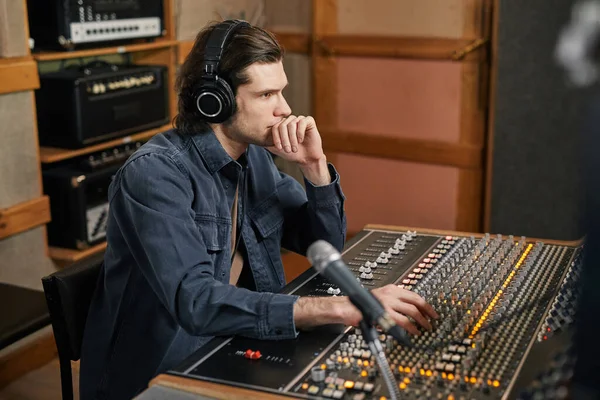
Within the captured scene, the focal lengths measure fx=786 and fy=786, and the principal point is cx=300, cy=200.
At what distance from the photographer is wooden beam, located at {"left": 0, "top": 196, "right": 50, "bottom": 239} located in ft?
9.62

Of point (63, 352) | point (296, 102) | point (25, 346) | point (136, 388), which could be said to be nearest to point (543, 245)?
point (136, 388)

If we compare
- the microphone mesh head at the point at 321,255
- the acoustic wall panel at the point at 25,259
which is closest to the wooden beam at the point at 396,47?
the acoustic wall panel at the point at 25,259

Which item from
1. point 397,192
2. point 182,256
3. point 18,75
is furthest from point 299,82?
point 182,256

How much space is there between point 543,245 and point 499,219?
1.95 metres

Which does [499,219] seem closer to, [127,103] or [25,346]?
[127,103]

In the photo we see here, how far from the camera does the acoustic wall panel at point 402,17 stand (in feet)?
12.8

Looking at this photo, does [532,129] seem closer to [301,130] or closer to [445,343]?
[301,130]


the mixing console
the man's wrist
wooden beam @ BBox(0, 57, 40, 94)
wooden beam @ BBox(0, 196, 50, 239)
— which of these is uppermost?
wooden beam @ BBox(0, 57, 40, 94)

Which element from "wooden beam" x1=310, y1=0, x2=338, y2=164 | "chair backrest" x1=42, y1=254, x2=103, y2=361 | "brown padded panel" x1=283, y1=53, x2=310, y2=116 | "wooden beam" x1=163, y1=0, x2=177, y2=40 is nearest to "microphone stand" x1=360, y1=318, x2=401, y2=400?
"chair backrest" x1=42, y1=254, x2=103, y2=361

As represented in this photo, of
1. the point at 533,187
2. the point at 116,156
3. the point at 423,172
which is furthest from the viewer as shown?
the point at 423,172

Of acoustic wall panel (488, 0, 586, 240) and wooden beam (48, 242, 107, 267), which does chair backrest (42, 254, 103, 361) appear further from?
acoustic wall panel (488, 0, 586, 240)

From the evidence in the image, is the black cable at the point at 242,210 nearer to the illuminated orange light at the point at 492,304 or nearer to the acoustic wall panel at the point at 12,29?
the illuminated orange light at the point at 492,304

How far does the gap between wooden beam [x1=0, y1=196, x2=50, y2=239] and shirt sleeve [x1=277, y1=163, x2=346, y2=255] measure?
1307 mm

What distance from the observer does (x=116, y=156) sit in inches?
132
